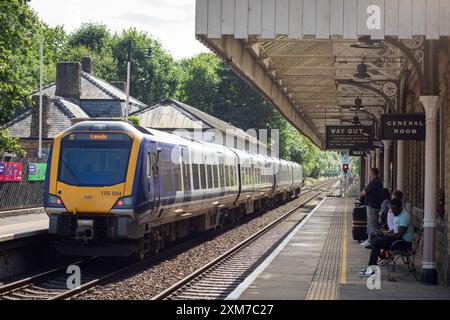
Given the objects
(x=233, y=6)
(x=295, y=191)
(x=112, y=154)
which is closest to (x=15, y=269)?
(x=112, y=154)

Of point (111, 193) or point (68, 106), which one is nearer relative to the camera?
point (111, 193)

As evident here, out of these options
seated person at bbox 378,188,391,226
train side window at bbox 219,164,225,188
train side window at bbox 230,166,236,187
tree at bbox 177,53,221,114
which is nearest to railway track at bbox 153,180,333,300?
seated person at bbox 378,188,391,226

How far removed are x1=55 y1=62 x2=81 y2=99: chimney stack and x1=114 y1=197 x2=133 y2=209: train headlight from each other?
1710 inches

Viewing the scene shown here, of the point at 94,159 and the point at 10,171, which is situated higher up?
the point at 94,159

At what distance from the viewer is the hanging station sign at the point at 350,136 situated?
2580cm

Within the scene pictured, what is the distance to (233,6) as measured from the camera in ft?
37.6

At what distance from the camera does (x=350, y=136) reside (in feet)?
85.1

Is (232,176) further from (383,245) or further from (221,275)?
(383,245)

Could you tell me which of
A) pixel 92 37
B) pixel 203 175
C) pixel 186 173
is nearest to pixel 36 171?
pixel 203 175

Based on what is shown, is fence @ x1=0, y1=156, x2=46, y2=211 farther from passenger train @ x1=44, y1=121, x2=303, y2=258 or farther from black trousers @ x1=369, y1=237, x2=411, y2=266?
black trousers @ x1=369, y1=237, x2=411, y2=266

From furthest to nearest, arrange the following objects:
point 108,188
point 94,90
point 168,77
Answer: point 168,77
point 94,90
point 108,188

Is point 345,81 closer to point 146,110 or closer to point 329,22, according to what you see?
point 329,22

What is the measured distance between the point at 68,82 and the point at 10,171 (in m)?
30.9
